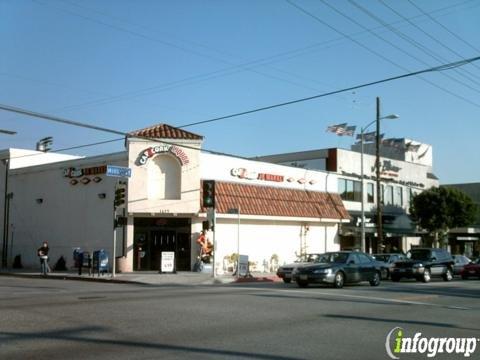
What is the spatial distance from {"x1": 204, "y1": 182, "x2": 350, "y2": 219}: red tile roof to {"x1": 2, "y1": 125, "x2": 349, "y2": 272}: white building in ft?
0.23

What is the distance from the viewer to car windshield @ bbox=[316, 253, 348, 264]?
23898 mm

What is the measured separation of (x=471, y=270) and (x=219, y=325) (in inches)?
1027

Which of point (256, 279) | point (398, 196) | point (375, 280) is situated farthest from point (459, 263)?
point (398, 196)

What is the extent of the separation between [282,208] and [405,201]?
19.2 metres

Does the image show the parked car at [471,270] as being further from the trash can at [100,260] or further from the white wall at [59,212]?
the trash can at [100,260]

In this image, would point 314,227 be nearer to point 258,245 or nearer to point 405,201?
point 258,245

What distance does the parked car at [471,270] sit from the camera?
33594mm

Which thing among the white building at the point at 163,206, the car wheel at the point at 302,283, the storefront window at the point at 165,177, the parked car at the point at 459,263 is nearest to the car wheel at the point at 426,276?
the parked car at the point at 459,263

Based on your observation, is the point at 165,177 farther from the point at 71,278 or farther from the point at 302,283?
the point at 302,283

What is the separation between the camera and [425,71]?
795 inches

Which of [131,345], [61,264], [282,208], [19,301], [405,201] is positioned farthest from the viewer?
[405,201]

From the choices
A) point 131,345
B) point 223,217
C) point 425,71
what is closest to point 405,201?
point 223,217

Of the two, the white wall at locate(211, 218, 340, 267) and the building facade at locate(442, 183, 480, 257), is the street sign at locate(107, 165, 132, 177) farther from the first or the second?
the building facade at locate(442, 183, 480, 257)

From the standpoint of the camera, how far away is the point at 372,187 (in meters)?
47.4
